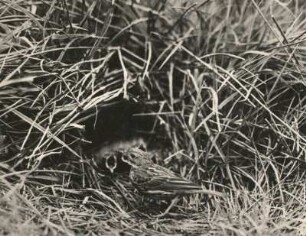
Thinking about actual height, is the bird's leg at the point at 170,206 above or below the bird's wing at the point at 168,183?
below

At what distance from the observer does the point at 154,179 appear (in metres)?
1.53

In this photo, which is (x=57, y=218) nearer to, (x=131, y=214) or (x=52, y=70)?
(x=131, y=214)

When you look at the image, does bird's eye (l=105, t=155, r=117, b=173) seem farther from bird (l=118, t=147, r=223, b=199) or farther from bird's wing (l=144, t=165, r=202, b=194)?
bird's wing (l=144, t=165, r=202, b=194)

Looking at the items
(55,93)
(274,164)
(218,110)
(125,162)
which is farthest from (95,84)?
(274,164)

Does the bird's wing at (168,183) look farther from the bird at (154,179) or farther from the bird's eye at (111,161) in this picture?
the bird's eye at (111,161)

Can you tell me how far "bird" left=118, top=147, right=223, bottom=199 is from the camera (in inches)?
58.1

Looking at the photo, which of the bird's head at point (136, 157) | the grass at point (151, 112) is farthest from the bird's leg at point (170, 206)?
the bird's head at point (136, 157)

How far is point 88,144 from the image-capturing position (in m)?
1.72

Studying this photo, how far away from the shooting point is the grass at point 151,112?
149cm

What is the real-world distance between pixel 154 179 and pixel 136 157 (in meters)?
0.13

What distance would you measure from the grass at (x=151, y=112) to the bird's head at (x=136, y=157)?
0.17ft

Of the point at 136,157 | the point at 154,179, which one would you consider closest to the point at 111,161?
the point at 136,157

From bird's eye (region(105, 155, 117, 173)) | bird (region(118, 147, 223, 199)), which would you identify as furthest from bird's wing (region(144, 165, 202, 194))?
bird's eye (region(105, 155, 117, 173))

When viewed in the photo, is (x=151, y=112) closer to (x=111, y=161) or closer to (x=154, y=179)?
(x=111, y=161)
